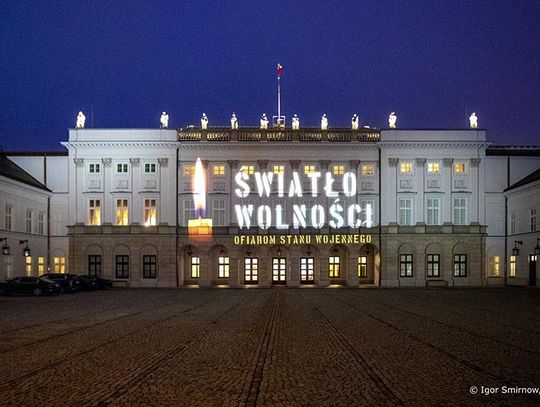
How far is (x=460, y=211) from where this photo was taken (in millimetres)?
70250

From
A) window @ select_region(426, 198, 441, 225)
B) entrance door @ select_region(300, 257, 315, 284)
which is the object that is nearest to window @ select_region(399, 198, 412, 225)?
window @ select_region(426, 198, 441, 225)

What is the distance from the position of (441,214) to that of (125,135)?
3207cm

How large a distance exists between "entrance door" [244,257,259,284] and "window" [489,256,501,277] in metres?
23.8

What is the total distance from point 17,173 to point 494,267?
48200mm

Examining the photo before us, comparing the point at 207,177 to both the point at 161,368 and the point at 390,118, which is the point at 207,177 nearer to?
the point at 390,118

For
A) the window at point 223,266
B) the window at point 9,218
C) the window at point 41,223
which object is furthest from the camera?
the window at point 223,266

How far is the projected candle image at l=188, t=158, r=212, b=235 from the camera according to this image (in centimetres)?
6931

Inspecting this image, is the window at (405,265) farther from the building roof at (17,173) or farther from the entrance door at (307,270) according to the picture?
the building roof at (17,173)

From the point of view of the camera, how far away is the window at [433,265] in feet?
229

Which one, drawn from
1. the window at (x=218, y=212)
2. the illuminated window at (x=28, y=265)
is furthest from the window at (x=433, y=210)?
the illuminated window at (x=28, y=265)

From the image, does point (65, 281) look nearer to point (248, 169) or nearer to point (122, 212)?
point (122, 212)

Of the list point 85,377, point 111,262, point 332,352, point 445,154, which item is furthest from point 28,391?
point 445,154

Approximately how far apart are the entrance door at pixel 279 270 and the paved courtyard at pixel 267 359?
131 feet

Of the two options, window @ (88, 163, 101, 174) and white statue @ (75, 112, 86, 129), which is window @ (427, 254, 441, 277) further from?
white statue @ (75, 112, 86, 129)
